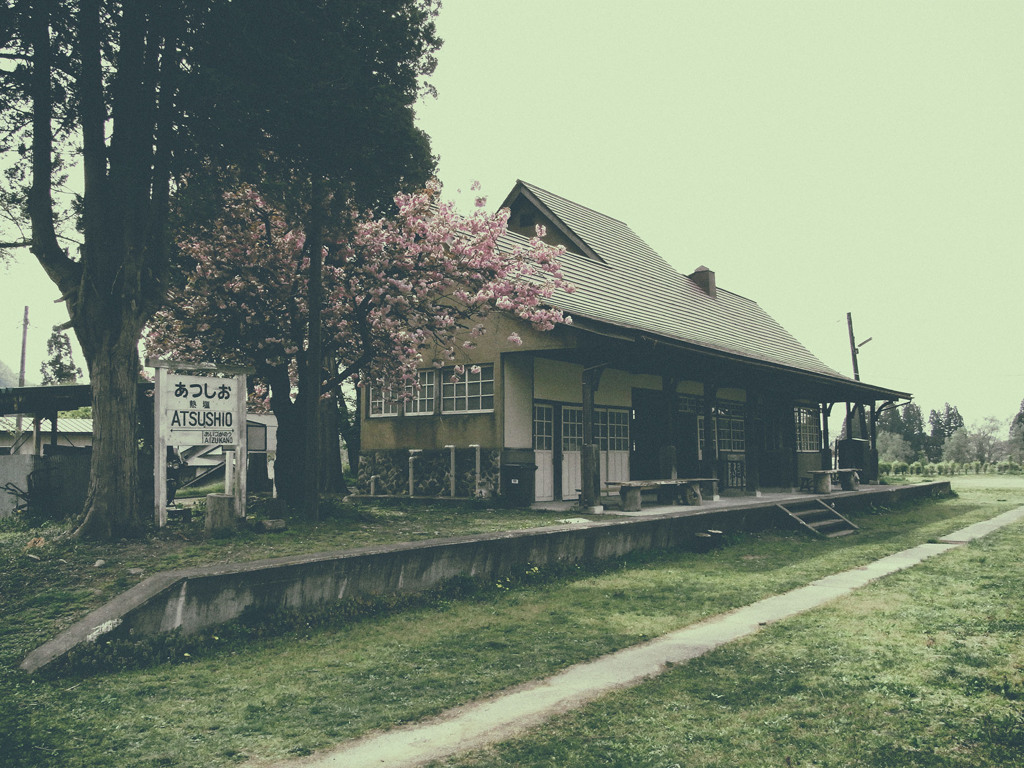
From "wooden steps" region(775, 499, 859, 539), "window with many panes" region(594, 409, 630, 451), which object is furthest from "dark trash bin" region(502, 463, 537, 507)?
"wooden steps" region(775, 499, 859, 539)

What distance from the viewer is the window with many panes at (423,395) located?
1699 cm

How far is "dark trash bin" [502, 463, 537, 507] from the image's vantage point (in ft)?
48.0

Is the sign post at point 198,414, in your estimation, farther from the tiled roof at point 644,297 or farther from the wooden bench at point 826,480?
the wooden bench at point 826,480

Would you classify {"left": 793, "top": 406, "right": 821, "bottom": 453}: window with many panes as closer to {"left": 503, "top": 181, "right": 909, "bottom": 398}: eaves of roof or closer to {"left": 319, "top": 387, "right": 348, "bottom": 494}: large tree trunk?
{"left": 503, "top": 181, "right": 909, "bottom": 398}: eaves of roof

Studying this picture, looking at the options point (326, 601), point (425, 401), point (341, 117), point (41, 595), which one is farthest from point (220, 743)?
point (425, 401)

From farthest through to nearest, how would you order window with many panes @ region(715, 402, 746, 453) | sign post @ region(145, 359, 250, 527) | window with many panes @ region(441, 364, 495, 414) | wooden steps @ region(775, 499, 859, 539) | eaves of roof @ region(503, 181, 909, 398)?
1. window with many panes @ region(715, 402, 746, 453)
2. eaves of roof @ region(503, 181, 909, 398)
3. window with many panes @ region(441, 364, 495, 414)
4. wooden steps @ region(775, 499, 859, 539)
5. sign post @ region(145, 359, 250, 527)

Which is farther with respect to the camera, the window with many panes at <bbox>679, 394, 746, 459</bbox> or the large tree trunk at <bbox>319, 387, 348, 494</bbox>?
the window with many panes at <bbox>679, 394, 746, 459</bbox>

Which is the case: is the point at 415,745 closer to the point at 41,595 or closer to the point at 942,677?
the point at 942,677

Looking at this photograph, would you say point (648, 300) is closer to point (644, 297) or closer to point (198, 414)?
point (644, 297)

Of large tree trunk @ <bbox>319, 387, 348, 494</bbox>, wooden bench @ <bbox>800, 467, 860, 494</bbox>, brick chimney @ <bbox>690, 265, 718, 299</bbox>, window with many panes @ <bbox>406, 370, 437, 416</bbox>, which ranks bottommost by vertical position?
wooden bench @ <bbox>800, 467, 860, 494</bbox>

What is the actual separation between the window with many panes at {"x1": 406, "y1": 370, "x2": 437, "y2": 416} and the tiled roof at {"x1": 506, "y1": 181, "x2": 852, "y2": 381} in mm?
3425

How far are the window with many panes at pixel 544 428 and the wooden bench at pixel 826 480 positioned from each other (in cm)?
752

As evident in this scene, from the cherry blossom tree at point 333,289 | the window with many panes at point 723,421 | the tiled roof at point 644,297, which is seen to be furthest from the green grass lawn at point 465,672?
the window with many panes at point 723,421

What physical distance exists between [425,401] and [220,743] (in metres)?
13.1
